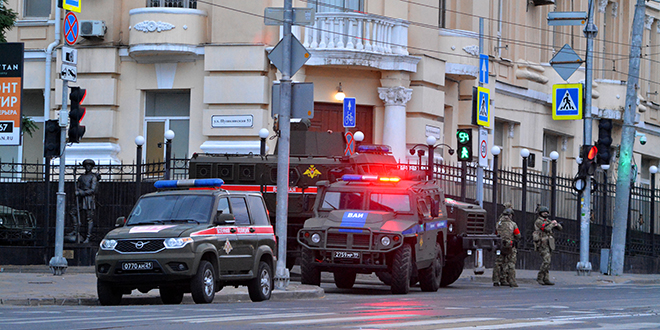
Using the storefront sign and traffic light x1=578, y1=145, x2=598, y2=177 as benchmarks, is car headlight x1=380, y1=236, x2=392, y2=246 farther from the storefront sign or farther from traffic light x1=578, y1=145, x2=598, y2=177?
traffic light x1=578, y1=145, x2=598, y2=177

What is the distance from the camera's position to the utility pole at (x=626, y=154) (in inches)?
1162

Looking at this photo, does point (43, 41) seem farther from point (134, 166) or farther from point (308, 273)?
point (308, 273)

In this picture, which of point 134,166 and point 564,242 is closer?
point 134,166

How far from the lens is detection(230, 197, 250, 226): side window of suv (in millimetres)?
16359

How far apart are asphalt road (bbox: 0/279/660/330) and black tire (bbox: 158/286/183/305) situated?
2.12ft

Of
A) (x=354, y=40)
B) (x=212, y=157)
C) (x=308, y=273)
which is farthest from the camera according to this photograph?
(x=354, y=40)

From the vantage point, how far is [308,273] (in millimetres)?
19734

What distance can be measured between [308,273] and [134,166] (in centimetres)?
767

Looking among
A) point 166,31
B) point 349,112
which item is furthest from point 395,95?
point 166,31

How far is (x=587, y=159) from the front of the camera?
1128 inches

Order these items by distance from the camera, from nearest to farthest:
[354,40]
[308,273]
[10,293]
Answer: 1. [10,293]
2. [308,273]
3. [354,40]

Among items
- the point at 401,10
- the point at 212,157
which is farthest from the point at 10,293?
the point at 401,10

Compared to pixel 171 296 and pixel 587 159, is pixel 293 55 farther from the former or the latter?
pixel 587 159

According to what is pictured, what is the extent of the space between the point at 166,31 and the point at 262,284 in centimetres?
1345
